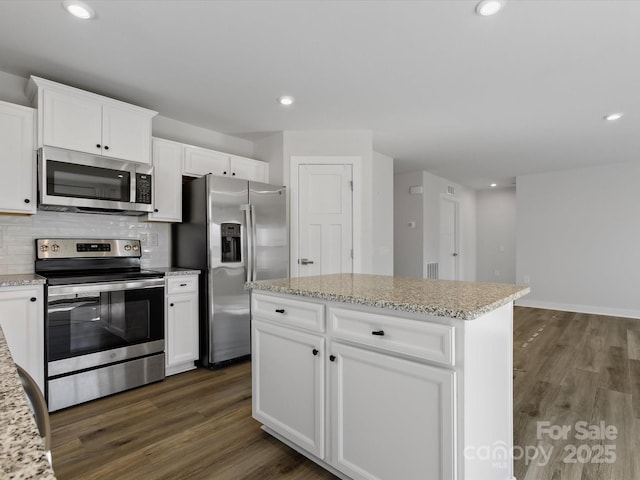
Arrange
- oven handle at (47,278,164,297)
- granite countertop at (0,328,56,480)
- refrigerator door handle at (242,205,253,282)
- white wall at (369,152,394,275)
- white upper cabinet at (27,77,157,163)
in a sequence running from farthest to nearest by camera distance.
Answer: white wall at (369,152,394,275) → refrigerator door handle at (242,205,253,282) → white upper cabinet at (27,77,157,163) → oven handle at (47,278,164,297) → granite countertop at (0,328,56,480)

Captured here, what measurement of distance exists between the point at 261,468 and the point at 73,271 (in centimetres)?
217

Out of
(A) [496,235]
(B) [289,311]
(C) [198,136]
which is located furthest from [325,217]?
(A) [496,235]

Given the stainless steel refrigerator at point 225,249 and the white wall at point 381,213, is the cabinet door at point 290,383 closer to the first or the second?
the stainless steel refrigerator at point 225,249

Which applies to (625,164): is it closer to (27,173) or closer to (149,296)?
(149,296)

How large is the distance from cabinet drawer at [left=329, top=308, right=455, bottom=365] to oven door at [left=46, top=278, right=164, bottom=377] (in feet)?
5.97

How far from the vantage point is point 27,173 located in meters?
2.46

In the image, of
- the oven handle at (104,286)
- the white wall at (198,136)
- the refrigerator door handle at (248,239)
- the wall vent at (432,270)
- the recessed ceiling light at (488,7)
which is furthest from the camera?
the wall vent at (432,270)

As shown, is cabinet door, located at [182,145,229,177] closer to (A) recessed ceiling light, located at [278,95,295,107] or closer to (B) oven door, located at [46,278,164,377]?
(A) recessed ceiling light, located at [278,95,295,107]

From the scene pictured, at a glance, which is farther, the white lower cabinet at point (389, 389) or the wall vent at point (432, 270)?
the wall vent at point (432, 270)

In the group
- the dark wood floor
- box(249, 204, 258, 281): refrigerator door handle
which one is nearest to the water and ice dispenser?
box(249, 204, 258, 281): refrigerator door handle

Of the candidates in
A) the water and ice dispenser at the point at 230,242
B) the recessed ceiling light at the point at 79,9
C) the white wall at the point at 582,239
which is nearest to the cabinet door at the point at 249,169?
the water and ice dispenser at the point at 230,242

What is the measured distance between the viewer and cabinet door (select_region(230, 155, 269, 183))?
12.4ft

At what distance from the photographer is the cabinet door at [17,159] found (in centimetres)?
237

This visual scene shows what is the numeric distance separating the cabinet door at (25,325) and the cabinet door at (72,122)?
3.46ft
